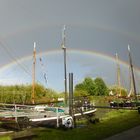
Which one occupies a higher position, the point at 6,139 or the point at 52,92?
the point at 52,92

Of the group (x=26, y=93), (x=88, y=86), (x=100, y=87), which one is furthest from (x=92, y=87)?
(x=26, y=93)

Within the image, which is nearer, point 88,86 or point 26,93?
point 26,93

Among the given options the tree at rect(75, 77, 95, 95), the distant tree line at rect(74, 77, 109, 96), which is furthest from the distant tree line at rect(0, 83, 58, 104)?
the distant tree line at rect(74, 77, 109, 96)

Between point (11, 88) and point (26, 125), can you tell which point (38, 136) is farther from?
point (11, 88)

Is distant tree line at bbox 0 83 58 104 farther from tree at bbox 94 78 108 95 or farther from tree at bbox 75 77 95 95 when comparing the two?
tree at bbox 94 78 108 95

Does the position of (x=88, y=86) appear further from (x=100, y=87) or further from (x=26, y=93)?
(x=26, y=93)

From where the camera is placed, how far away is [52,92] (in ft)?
277

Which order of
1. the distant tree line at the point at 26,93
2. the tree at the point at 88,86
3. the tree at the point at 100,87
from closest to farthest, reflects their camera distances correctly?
the distant tree line at the point at 26,93 → the tree at the point at 88,86 → the tree at the point at 100,87

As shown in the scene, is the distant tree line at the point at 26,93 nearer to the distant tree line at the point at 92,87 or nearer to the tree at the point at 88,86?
the tree at the point at 88,86

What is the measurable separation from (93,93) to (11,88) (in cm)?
6009

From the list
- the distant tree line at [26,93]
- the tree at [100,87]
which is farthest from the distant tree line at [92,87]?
the distant tree line at [26,93]

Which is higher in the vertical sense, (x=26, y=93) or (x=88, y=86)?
(x=88, y=86)

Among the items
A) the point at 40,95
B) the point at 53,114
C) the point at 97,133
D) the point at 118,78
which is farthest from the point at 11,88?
the point at 97,133

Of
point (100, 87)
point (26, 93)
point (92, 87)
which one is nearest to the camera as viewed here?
point (26, 93)
